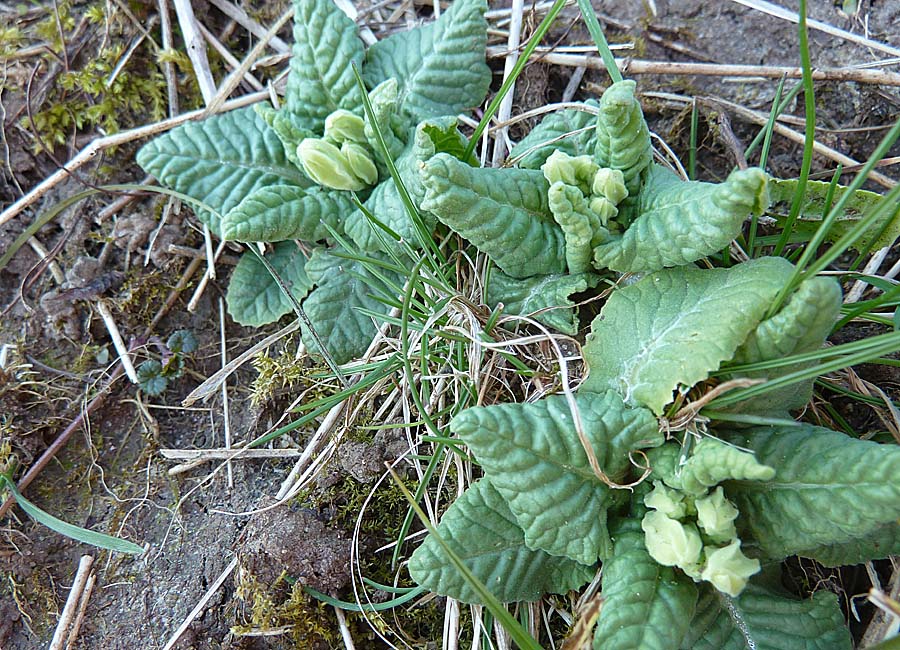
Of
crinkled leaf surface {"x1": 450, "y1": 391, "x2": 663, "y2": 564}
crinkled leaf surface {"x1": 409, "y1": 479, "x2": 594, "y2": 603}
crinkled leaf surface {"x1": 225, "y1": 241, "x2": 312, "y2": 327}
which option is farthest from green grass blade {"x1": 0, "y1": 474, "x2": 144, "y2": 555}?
crinkled leaf surface {"x1": 450, "y1": 391, "x2": 663, "y2": 564}

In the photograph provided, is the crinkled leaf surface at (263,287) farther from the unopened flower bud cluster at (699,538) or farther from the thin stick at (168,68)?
the unopened flower bud cluster at (699,538)

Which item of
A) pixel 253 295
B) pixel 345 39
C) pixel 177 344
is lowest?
pixel 177 344

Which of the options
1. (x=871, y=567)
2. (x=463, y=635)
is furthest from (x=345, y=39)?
(x=871, y=567)

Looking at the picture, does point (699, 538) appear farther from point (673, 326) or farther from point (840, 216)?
point (840, 216)

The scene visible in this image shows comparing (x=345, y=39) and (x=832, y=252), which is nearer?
(x=832, y=252)

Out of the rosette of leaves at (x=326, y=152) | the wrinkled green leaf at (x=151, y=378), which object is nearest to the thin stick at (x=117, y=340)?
the wrinkled green leaf at (x=151, y=378)

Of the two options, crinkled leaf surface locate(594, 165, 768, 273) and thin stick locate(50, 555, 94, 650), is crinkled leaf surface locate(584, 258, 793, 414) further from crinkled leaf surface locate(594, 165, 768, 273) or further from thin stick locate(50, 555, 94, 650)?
thin stick locate(50, 555, 94, 650)

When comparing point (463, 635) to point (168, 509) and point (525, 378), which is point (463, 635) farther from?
point (168, 509)

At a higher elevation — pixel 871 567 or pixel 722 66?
pixel 722 66
